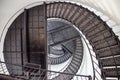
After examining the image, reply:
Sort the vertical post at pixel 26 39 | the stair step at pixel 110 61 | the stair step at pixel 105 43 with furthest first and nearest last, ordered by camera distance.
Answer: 1. the vertical post at pixel 26 39
2. the stair step at pixel 110 61
3. the stair step at pixel 105 43

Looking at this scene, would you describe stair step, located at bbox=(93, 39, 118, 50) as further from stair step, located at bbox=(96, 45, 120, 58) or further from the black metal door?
the black metal door

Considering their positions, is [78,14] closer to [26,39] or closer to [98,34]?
[98,34]

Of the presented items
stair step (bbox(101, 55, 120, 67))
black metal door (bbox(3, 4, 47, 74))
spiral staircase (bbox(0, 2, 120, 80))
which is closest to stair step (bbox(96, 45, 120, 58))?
spiral staircase (bbox(0, 2, 120, 80))

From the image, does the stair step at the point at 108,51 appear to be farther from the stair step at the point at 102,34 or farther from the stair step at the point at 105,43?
the stair step at the point at 102,34

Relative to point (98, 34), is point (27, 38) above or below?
above

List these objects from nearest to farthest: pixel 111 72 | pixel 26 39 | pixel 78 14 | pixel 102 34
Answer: pixel 102 34
pixel 111 72
pixel 78 14
pixel 26 39

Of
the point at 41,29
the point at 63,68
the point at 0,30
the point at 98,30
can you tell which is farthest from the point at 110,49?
the point at 63,68

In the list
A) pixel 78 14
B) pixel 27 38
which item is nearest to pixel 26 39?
pixel 27 38

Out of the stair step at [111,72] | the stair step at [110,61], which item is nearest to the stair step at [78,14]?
the stair step at [110,61]

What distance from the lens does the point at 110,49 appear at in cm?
598

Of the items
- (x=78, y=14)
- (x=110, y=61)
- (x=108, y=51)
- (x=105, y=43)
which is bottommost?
(x=110, y=61)

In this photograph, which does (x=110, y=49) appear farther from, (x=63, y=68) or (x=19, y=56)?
(x=63, y=68)

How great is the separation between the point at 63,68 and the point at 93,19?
590 cm

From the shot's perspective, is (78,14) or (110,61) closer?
(110,61)
